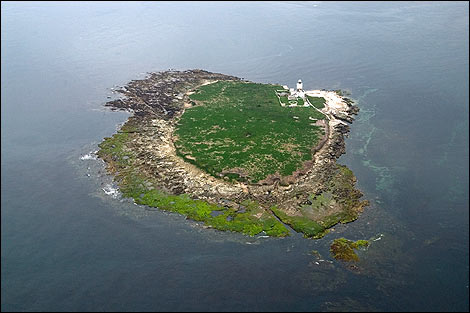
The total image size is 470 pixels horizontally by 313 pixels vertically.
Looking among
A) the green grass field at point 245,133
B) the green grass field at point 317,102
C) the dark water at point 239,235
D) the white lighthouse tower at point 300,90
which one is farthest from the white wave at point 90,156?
the green grass field at point 317,102

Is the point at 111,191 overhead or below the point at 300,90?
below

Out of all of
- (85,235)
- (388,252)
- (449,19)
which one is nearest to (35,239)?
(85,235)

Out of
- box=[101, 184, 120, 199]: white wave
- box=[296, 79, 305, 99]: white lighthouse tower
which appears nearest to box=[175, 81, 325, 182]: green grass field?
box=[296, 79, 305, 99]: white lighthouse tower

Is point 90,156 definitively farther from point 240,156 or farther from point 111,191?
point 240,156

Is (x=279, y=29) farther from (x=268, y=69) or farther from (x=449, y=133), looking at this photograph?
(x=449, y=133)

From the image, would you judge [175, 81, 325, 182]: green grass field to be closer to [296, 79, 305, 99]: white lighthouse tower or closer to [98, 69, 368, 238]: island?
[98, 69, 368, 238]: island

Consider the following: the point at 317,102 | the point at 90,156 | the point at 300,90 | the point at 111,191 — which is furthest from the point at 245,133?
the point at 90,156

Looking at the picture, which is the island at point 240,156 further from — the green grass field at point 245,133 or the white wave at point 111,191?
the white wave at point 111,191
